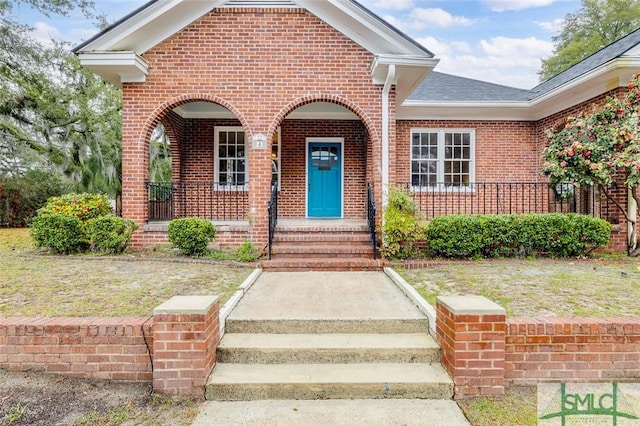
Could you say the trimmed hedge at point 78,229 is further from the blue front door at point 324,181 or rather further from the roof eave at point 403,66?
the roof eave at point 403,66

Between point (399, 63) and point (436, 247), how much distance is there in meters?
3.73

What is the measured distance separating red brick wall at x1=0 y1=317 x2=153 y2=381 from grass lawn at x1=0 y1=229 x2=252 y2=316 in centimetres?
65

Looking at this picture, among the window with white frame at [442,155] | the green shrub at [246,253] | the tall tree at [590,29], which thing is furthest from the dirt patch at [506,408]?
the tall tree at [590,29]

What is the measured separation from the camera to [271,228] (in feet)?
24.0

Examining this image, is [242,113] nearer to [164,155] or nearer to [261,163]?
[261,163]

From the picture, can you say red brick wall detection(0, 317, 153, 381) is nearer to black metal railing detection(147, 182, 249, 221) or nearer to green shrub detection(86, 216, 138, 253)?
green shrub detection(86, 216, 138, 253)

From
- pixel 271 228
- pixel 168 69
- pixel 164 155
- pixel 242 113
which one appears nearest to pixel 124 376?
pixel 271 228

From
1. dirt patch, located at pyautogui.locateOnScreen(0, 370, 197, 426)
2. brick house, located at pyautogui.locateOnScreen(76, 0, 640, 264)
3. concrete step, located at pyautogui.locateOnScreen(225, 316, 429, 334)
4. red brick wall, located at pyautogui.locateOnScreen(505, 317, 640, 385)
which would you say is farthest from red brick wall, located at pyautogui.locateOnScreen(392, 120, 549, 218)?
dirt patch, located at pyautogui.locateOnScreen(0, 370, 197, 426)

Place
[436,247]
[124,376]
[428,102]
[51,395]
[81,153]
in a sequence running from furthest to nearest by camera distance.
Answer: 1. [81,153]
2. [428,102]
3. [436,247]
4. [124,376]
5. [51,395]

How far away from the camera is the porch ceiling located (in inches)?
393

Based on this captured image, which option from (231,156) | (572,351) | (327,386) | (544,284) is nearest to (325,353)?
(327,386)

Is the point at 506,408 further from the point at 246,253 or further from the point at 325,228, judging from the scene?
the point at 246,253

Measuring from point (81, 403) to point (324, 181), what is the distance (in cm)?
858

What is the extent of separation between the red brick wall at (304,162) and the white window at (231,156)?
116cm
